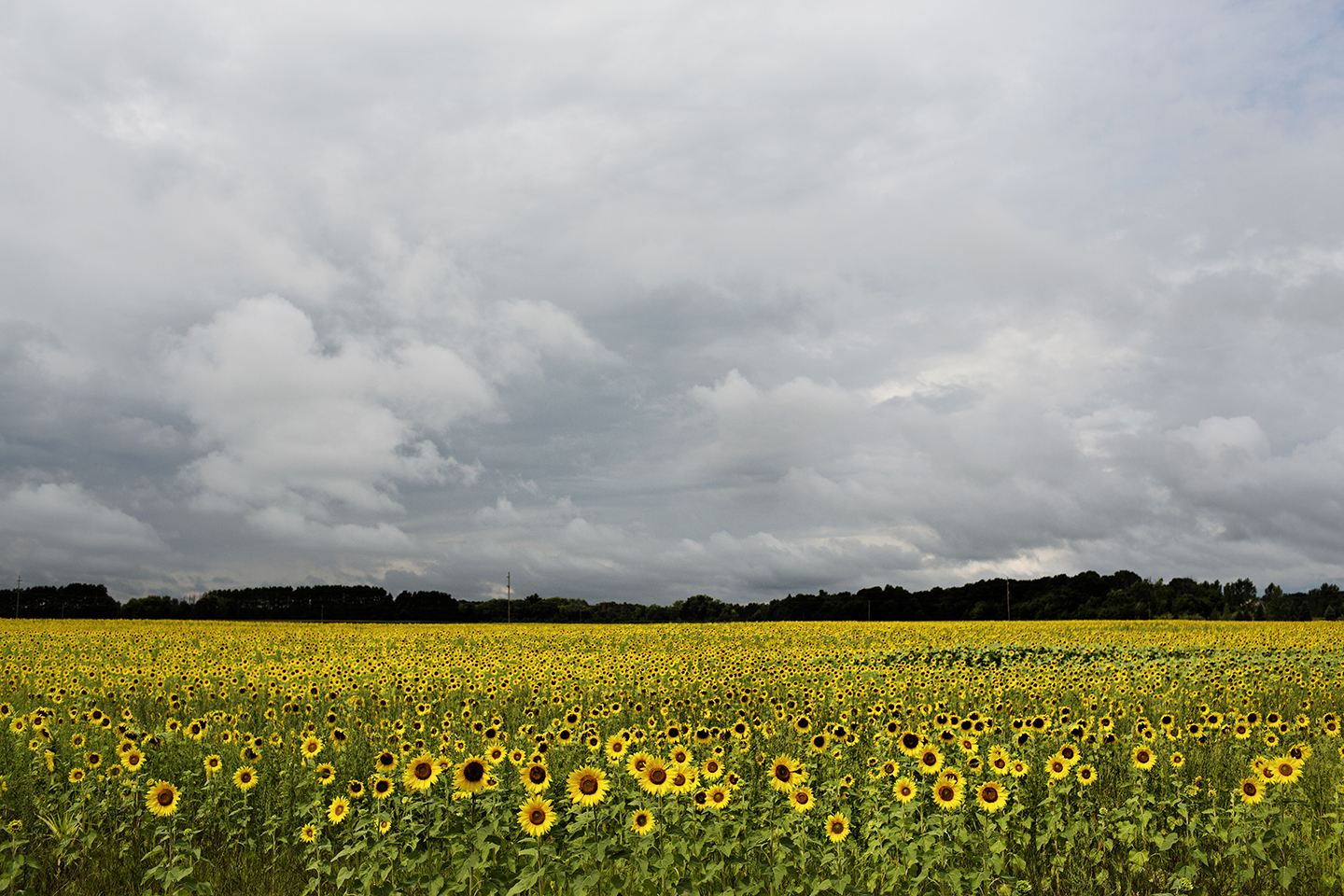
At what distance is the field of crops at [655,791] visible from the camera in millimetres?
6863

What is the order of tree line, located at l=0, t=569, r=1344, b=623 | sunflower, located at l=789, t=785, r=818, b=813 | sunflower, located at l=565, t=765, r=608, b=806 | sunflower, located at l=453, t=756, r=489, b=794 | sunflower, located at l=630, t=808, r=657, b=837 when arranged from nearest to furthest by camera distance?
sunflower, located at l=630, t=808, r=657, b=837 → sunflower, located at l=565, t=765, r=608, b=806 → sunflower, located at l=453, t=756, r=489, b=794 → sunflower, located at l=789, t=785, r=818, b=813 → tree line, located at l=0, t=569, r=1344, b=623

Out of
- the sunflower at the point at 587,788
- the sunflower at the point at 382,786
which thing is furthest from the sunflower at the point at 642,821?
the sunflower at the point at 382,786

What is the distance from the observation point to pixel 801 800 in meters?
7.29

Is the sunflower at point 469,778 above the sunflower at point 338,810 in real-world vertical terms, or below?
above

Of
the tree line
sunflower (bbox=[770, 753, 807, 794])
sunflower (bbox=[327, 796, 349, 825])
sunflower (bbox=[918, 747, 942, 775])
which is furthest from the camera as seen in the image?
the tree line

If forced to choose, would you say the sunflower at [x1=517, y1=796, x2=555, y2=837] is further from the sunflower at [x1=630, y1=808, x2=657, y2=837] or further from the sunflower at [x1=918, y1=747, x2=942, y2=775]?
the sunflower at [x1=918, y1=747, x2=942, y2=775]

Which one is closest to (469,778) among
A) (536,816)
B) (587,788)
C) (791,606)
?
(536,816)

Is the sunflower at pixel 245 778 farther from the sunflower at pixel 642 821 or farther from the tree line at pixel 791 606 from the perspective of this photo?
the tree line at pixel 791 606

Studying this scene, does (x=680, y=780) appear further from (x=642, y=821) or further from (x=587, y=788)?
(x=587, y=788)

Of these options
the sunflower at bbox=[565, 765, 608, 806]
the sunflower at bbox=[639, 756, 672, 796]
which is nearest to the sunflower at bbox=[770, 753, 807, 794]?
the sunflower at bbox=[639, 756, 672, 796]

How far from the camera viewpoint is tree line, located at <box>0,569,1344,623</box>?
81.4 meters

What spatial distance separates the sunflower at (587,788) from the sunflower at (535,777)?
0.82ft

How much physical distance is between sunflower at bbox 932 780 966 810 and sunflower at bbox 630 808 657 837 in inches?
102

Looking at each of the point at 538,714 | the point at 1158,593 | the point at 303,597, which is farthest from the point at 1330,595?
the point at 538,714
